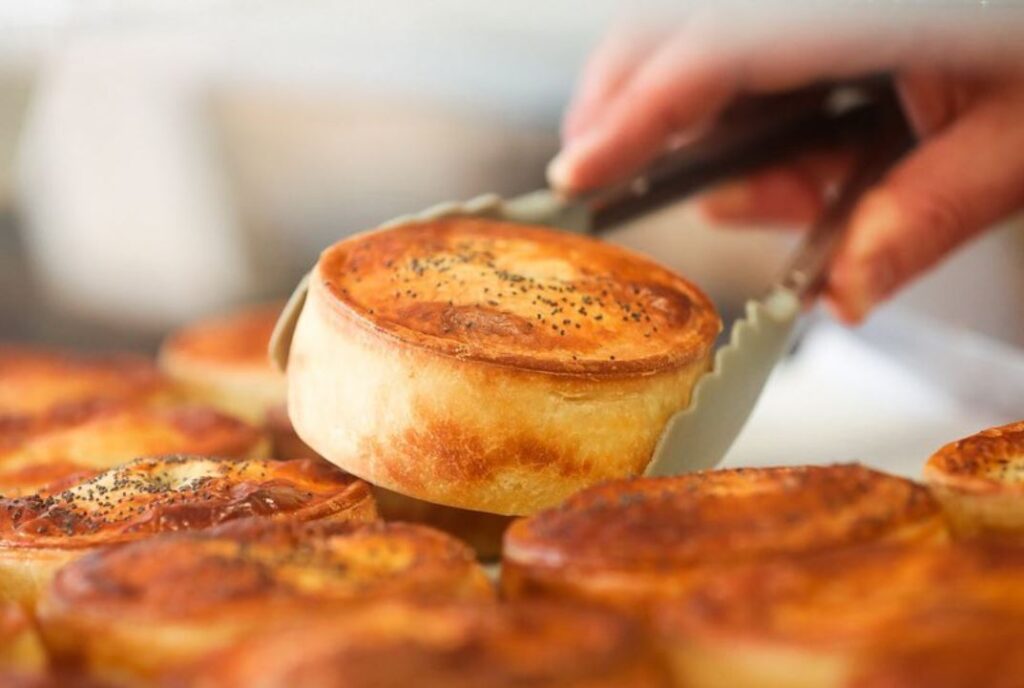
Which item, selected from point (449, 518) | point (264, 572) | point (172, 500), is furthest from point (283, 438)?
point (264, 572)

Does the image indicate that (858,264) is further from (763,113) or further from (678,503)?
(678,503)

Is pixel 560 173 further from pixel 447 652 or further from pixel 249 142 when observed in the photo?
pixel 249 142

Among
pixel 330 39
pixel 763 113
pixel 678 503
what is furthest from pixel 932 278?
pixel 678 503

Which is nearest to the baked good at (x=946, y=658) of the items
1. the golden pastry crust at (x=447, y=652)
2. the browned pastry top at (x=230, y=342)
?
the golden pastry crust at (x=447, y=652)

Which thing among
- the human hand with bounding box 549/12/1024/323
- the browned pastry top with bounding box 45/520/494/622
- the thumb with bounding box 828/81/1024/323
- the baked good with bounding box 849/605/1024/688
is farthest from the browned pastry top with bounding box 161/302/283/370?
the baked good with bounding box 849/605/1024/688

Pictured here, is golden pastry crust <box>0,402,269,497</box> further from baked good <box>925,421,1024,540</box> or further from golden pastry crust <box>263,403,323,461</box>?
baked good <box>925,421,1024,540</box>

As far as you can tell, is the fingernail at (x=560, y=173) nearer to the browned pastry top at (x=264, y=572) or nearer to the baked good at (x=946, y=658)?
the browned pastry top at (x=264, y=572)

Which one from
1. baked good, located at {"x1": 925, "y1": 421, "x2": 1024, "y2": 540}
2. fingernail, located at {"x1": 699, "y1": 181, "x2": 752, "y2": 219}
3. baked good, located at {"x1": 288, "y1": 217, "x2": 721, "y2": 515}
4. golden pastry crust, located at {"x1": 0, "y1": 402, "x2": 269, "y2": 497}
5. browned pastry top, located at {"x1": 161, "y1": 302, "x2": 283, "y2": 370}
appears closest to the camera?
baked good, located at {"x1": 925, "y1": 421, "x2": 1024, "y2": 540}
